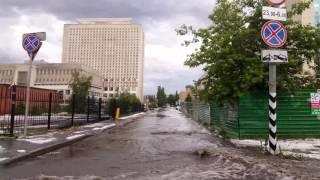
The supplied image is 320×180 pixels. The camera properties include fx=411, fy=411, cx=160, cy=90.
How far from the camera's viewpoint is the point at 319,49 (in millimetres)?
17734

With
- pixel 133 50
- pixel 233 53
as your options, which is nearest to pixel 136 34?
pixel 133 50

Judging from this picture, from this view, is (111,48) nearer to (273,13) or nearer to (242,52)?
(242,52)

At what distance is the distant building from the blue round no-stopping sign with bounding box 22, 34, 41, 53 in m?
136

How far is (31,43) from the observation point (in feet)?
50.8

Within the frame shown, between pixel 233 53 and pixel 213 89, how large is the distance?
1.78 m

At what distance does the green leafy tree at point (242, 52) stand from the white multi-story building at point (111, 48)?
15347cm

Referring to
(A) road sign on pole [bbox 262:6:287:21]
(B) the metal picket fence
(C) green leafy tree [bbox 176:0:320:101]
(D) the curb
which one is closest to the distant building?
(B) the metal picket fence

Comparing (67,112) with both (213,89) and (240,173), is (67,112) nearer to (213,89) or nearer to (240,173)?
(213,89)

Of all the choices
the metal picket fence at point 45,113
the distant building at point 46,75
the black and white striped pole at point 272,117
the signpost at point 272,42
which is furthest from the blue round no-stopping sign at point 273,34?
the distant building at point 46,75

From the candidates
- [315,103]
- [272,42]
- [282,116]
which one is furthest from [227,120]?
[272,42]

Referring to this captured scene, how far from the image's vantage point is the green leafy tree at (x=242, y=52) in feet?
53.4

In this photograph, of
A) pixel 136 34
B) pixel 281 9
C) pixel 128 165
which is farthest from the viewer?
pixel 136 34

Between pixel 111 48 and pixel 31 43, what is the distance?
167 m

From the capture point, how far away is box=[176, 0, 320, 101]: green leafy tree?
53.4 ft
